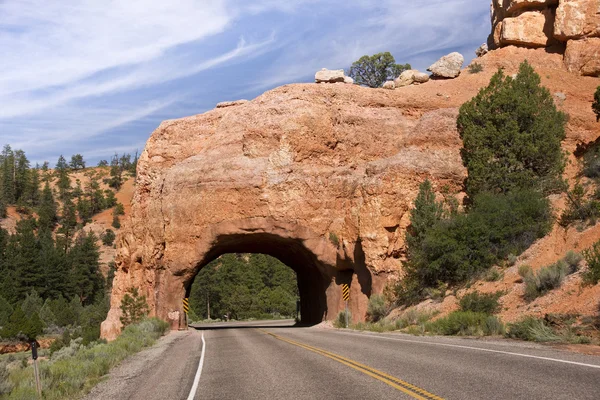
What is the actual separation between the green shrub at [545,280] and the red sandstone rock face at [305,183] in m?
12.8

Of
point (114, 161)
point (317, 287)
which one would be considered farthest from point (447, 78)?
point (114, 161)

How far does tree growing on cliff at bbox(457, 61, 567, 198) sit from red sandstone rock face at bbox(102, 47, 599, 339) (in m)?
3.03

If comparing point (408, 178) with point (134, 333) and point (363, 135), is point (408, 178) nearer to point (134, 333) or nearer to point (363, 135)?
point (363, 135)

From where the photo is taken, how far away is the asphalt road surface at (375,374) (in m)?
9.08

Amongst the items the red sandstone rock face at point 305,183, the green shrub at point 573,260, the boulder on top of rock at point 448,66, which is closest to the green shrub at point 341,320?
the red sandstone rock face at point 305,183

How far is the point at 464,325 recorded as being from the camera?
2048 centimetres

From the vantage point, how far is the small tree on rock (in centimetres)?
3669

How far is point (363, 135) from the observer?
40406 mm

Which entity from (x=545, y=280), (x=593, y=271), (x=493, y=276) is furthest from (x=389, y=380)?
(x=493, y=276)

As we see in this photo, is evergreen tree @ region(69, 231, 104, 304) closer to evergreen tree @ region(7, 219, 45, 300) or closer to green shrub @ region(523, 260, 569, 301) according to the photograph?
evergreen tree @ region(7, 219, 45, 300)

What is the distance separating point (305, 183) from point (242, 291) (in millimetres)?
51221

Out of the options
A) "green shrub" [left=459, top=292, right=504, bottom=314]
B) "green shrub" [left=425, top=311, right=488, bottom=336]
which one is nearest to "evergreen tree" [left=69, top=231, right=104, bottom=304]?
"green shrub" [left=459, top=292, right=504, bottom=314]

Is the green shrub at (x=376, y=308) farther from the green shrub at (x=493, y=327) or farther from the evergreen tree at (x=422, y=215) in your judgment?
the green shrub at (x=493, y=327)

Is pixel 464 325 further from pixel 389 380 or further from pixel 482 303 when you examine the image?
pixel 389 380
